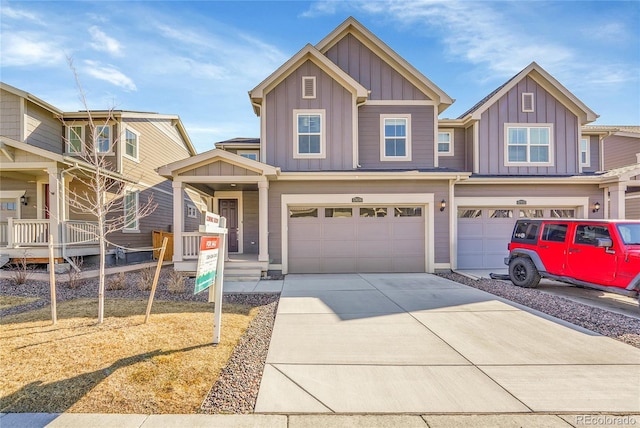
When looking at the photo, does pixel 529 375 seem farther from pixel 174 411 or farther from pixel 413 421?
pixel 174 411

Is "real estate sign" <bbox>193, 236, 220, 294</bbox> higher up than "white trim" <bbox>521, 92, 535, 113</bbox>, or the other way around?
"white trim" <bbox>521, 92, 535, 113</bbox>

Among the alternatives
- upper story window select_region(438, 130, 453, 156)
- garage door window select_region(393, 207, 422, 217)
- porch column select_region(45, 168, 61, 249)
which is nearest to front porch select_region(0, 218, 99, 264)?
porch column select_region(45, 168, 61, 249)

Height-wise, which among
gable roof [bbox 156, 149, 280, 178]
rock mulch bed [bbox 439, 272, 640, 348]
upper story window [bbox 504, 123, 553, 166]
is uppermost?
upper story window [bbox 504, 123, 553, 166]

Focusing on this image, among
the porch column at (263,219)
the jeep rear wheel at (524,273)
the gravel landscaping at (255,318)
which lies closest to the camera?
the gravel landscaping at (255,318)

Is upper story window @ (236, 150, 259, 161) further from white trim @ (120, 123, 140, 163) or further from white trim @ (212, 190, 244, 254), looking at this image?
white trim @ (120, 123, 140, 163)

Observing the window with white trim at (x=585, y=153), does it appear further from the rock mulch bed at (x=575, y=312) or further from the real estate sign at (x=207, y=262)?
the real estate sign at (x=207, y=262)

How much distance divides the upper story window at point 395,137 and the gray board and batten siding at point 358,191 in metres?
1.47

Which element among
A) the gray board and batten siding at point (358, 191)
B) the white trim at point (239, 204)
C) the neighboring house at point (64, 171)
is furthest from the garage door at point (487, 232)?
the neighboring house at point (64, 171)

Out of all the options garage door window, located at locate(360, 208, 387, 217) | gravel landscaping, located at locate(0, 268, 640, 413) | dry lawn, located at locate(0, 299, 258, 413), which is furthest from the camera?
garage door window, located at locate(360, 208, 387, 217)

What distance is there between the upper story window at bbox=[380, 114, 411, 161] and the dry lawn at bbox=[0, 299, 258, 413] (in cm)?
816

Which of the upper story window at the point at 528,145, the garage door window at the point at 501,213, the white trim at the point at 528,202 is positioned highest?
the upper story window at the point at 528,145

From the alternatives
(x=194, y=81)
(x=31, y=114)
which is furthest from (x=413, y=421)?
(x=31, y=114)

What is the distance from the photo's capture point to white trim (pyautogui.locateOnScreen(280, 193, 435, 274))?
35.0 ft

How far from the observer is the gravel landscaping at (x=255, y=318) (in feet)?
11.0
